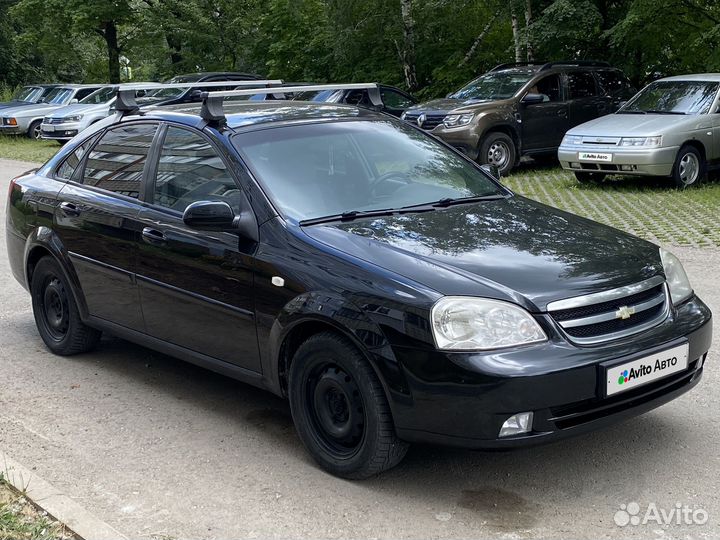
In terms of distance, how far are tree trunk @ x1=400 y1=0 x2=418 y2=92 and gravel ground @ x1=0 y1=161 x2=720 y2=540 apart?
19932 millimetres

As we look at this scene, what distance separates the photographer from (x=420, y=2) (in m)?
24.4

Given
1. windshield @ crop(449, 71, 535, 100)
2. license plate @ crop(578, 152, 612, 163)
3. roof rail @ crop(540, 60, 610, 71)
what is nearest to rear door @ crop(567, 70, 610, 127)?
roof rail @ crop(540, 60, 610, 71)

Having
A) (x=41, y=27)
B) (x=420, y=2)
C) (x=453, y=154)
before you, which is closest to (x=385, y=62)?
(x=420, y=2)

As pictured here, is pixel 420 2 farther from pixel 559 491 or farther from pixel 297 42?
pixel 559 491

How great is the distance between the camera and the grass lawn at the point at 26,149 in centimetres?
2431

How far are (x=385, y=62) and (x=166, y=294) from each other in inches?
881

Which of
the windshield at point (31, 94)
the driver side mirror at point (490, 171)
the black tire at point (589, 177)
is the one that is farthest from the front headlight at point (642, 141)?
the windshield at point (31, 94)

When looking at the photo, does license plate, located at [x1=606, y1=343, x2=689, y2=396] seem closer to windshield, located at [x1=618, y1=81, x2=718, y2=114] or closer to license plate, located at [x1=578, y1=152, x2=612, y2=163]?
license plate, located at [x1=578, y1=152, x2=612, y2=163]

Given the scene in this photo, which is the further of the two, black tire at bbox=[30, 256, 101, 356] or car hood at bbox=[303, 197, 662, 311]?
black tire at bbox=[30, 256, 101, 356]

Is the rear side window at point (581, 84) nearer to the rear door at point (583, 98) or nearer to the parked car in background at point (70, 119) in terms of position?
the rear door at point (583, 98)

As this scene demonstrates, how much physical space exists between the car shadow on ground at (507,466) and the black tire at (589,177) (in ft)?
34.6

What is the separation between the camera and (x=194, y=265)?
5.12m

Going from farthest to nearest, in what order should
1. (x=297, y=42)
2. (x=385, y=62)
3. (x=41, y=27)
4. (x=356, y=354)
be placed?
1. (x=41, y=27)
2. (x=297, y=42)
3. (x=385, y=62)
4. (x=356, y=354)

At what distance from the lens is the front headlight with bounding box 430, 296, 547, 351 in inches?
157
